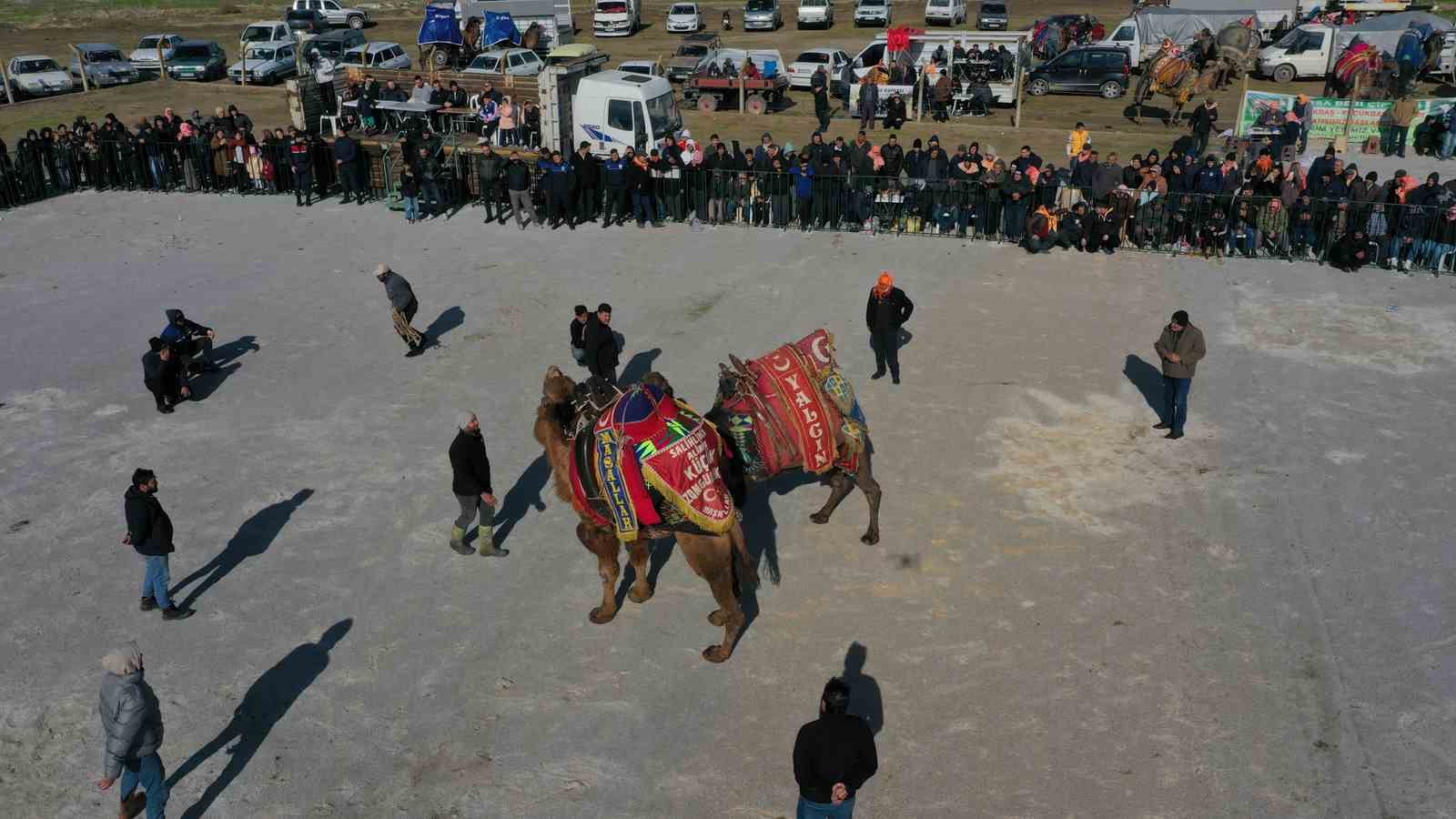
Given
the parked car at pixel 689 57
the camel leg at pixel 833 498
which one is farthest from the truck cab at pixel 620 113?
the camel leg at pixel 833 498

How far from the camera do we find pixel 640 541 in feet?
26.3

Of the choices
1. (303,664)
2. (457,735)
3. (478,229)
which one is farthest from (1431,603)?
(478,229)

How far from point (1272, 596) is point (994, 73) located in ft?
77.2

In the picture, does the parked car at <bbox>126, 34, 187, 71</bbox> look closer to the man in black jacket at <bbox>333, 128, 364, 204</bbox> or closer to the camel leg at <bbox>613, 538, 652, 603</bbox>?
the man in black jacket at <bbox>333, 128, 364, 204</bbox>

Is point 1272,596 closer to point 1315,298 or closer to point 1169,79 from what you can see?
point 1315,298

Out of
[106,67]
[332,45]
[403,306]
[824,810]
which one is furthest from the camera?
[332,45]

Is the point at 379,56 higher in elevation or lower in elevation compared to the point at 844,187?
higher

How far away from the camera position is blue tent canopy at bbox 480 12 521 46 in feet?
114

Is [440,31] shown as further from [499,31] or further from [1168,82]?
[1168,82]

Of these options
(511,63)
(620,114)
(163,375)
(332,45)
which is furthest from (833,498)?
(332,45)

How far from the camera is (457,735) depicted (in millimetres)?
7359

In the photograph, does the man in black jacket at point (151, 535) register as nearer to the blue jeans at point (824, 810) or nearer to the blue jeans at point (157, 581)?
the blue jeans at point (157, 581)

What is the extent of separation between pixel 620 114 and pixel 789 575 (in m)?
15.4

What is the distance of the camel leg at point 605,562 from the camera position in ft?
26.5
